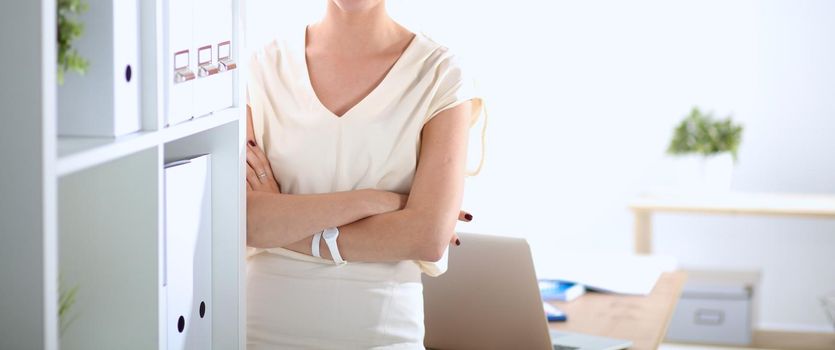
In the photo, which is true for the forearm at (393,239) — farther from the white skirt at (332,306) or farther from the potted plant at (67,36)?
the potted plant at (67,36)

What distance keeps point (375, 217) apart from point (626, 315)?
0.78 metres

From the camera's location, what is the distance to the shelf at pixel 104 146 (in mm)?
989

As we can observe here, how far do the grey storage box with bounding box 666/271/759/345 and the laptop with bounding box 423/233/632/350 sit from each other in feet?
7.20

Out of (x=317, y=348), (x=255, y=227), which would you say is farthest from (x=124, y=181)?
(x=317, y=348)

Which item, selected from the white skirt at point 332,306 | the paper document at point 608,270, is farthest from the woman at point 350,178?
the paper document at point 608,270

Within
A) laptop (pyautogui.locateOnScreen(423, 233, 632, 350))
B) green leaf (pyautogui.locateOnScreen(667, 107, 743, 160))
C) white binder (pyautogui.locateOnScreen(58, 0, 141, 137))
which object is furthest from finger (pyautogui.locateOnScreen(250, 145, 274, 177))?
green leaf (pyautogui.locateOnScreen(667, 107, 743, 160))

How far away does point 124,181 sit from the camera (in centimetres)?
126

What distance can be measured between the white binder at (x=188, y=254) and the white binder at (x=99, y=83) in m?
0.25

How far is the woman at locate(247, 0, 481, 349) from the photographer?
5.80 ft

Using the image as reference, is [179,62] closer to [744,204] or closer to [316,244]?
[316,244]

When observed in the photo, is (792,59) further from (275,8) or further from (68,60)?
(68,60)

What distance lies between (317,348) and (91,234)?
589mm

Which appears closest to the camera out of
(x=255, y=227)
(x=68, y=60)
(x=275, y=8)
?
(x=68, y=60)

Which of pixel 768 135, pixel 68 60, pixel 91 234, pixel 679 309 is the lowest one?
pixel 679 309
